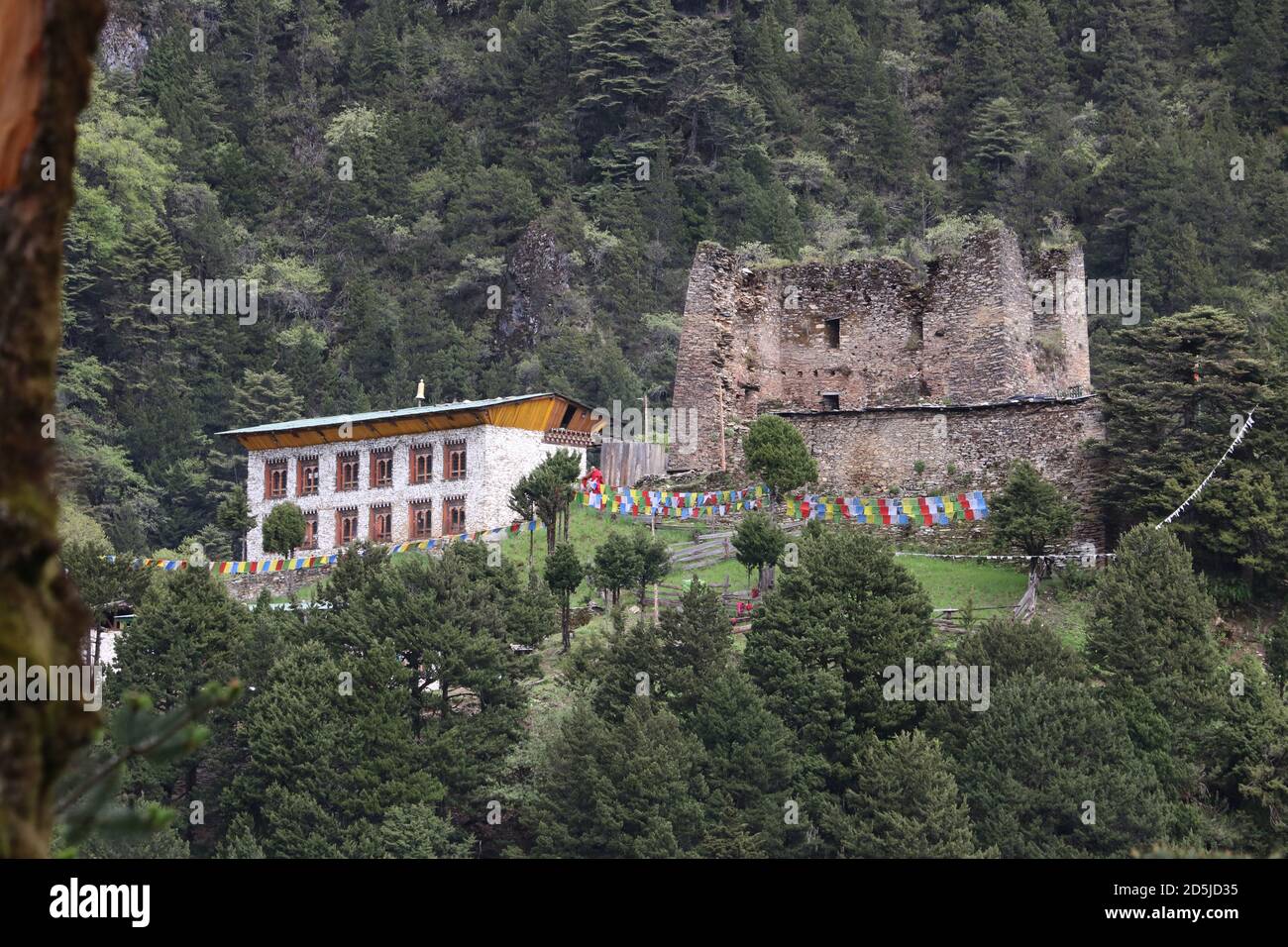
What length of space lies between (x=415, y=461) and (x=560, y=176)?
142 feet

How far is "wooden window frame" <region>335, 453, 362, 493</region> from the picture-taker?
63.2 metres

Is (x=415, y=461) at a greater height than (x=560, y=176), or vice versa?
(x=560, y=176)

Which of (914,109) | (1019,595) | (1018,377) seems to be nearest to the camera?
(1019,595)

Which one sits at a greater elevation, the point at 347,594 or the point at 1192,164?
the point at 1192,164

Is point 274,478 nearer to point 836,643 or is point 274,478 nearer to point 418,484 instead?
point 418,484

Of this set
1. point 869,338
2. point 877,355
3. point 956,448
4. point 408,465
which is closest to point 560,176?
point 408,465

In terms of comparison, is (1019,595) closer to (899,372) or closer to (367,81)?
(899,372)

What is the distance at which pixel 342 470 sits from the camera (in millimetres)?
63812

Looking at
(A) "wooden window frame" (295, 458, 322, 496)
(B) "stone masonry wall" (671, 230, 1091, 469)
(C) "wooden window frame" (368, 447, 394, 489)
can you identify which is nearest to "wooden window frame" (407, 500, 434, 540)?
(C) "wooden window frame" (368, 447, 394, 489)

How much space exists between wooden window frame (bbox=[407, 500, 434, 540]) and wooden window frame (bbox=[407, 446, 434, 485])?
695mm

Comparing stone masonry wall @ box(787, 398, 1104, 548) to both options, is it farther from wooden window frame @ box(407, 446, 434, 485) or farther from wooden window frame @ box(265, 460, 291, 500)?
wooden window frame @ box(265, 460, 291, 500)

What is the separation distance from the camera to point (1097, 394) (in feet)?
162
